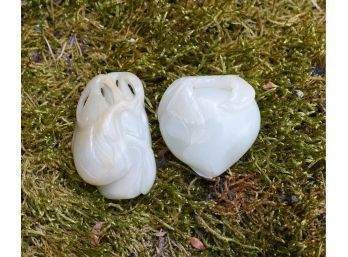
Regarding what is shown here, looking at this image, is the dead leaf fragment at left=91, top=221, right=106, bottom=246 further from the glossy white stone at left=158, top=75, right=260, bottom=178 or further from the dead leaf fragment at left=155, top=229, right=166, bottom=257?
the glossy white stone at left=158, top=75, right=260, bottom=178

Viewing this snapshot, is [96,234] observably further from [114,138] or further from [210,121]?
[210,121]

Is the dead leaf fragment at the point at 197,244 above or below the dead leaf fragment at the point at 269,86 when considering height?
below

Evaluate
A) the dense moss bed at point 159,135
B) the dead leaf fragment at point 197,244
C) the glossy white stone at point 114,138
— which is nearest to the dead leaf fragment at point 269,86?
the dense moss bed at point 159,135

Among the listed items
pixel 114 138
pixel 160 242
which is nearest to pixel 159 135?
pixel 114 138

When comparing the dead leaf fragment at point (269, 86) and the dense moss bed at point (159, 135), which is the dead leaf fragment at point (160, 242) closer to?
the dense moss bed at point (159, 135)

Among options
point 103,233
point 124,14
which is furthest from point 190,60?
point 103,233
